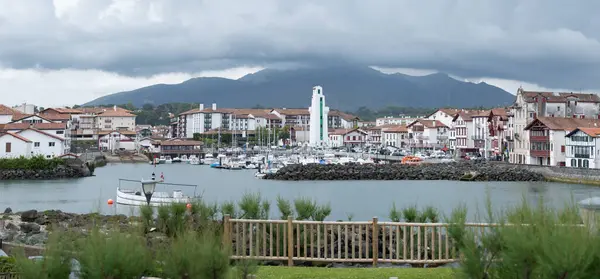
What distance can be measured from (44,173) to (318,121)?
226 feet

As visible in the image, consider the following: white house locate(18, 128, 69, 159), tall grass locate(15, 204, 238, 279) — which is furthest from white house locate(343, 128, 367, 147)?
tall grass locate(15, 204, 238, 279)

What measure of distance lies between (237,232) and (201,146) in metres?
109

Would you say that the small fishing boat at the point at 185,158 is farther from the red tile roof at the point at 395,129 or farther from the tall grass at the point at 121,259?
the tall grass at the point at 121,259

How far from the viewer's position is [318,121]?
421ft

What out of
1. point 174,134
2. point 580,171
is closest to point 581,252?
point 580,171

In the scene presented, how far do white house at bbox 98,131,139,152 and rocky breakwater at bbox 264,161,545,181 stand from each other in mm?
57187

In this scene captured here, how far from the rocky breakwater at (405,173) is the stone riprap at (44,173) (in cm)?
1988

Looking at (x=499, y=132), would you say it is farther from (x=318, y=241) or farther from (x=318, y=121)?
(x=318, y=241)

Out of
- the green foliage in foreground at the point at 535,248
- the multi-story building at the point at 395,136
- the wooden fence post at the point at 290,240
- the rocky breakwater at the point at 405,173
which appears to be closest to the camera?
the green foliage in foreground at the point at 535,248

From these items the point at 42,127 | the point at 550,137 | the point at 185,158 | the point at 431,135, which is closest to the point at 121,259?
the point at 550,137

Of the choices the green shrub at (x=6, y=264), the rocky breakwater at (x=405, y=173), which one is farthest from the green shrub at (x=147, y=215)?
the rocky breakwater at (x=405, y=173)

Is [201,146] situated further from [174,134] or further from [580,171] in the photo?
[580,171]

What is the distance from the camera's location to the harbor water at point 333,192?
129ft

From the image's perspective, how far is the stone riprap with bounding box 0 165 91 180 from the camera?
211 feet
